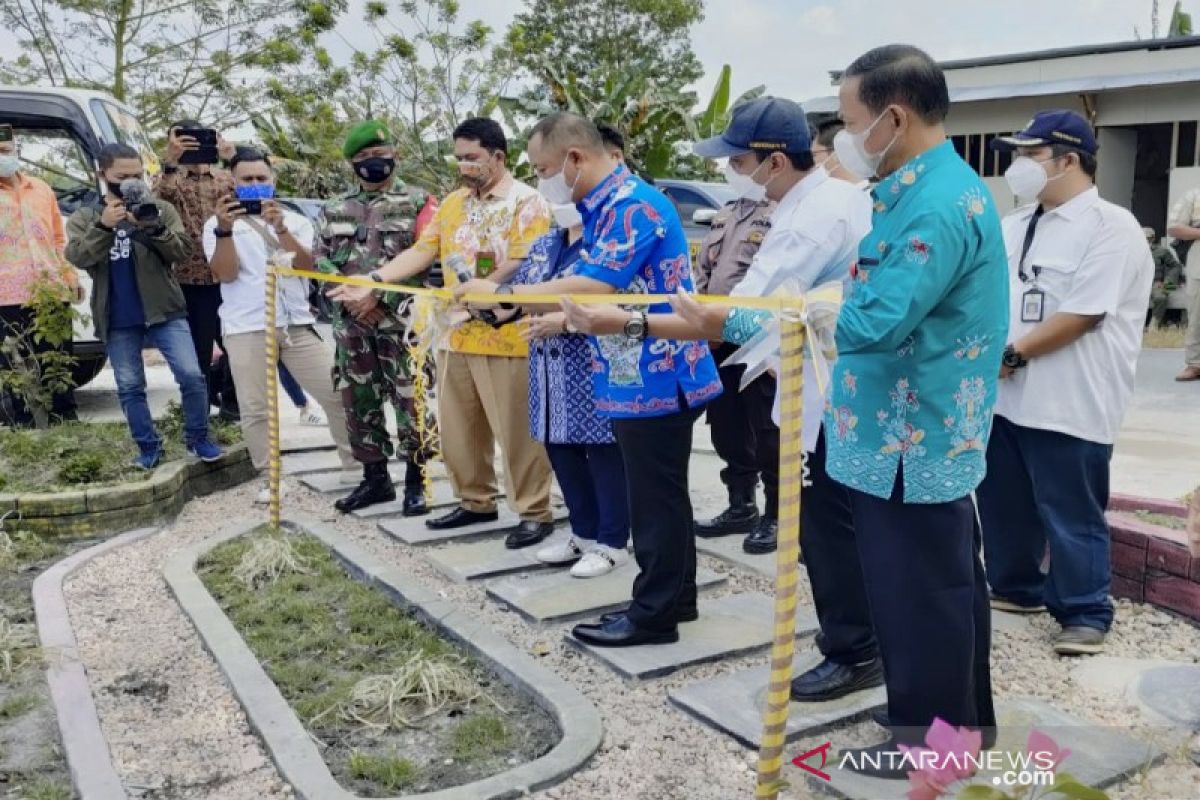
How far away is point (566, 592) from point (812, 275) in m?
1.80

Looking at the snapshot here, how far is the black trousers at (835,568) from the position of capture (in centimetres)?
322

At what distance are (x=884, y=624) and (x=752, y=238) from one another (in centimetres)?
252

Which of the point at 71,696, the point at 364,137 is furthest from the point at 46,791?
the point at 364,137

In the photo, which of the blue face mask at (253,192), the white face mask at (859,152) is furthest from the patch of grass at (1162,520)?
the blue face mask at (253,192)

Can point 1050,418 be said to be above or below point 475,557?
above

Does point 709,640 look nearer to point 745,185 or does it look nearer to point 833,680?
point 833,680

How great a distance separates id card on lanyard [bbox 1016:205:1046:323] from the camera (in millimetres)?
3693

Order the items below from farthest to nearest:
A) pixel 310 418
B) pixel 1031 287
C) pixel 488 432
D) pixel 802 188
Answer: pixel 310 418 < pixel 488 432 < pixel 1031 287 < pixel 802 188

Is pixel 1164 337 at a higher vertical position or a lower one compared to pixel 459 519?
→ higher

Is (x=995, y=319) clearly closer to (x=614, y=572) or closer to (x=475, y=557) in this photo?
(x=614, y=572)

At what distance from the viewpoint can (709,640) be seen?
373 cm

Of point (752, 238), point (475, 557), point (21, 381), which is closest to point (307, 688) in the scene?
point (475, 557)

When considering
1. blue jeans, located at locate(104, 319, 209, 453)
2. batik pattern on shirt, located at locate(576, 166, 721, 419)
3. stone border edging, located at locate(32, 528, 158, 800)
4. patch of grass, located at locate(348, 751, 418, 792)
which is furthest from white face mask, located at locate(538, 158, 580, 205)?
blue jeans, located at locate(104, 319, 209, 453)

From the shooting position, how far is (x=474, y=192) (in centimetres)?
488
